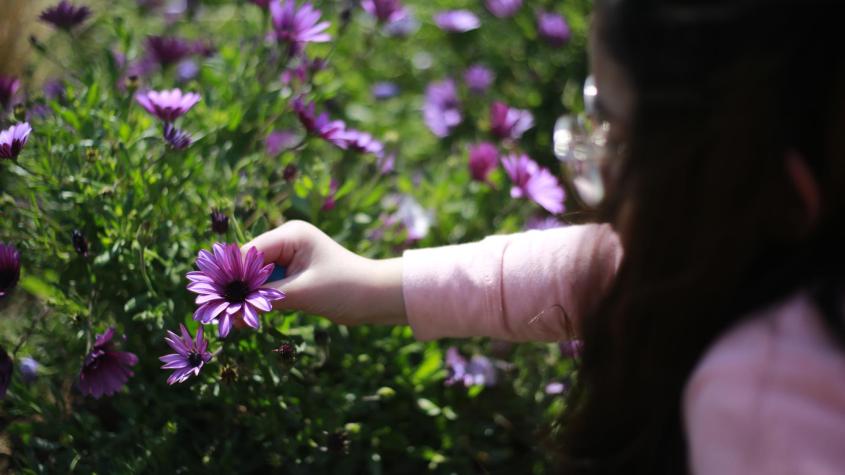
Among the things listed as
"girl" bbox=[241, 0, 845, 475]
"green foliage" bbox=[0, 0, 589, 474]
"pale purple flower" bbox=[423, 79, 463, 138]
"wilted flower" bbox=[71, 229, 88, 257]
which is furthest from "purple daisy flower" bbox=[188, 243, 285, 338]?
"pale purple flower" bbox=[423, 79, 463, 138]

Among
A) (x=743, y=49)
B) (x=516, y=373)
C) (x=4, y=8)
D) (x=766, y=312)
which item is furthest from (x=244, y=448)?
(x=4, y=8)

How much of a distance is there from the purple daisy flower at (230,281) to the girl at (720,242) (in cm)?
36

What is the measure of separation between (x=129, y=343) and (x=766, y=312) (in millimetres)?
819

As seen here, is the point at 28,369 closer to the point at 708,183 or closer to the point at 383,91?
the point at 708,183

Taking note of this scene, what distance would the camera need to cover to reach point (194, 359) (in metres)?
0.98

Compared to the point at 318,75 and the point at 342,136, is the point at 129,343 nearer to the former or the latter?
the point at 342,136

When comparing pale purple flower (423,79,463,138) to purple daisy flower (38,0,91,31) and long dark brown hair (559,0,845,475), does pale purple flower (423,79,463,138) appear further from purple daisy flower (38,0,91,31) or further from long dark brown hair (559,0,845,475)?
long dark brown hair (559,0,845,475)

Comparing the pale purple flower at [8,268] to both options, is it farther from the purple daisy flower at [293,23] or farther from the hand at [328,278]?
the purple daisy flower at [293,23]

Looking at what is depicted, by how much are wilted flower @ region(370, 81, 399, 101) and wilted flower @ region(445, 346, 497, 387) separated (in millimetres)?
802

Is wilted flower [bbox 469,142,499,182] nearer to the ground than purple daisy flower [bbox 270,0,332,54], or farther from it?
nearer to the ground

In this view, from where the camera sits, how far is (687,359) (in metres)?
0.77

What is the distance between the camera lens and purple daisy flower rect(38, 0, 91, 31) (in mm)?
1374

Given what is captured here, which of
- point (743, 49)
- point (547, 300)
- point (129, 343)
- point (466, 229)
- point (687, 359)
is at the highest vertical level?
point (743, 49)

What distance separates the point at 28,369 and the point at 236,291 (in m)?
0.42
